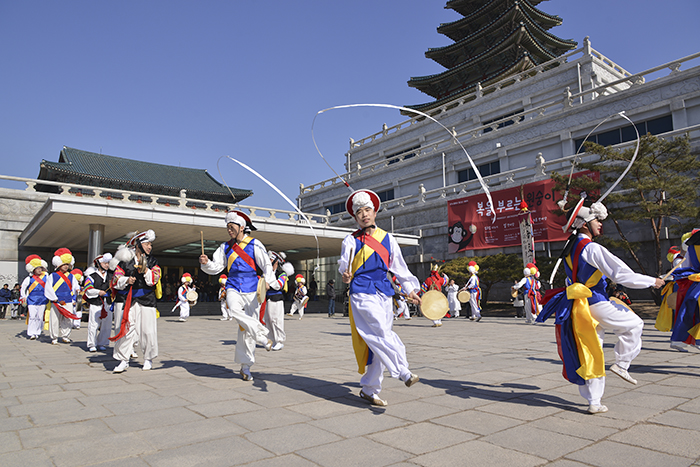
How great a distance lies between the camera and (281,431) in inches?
115

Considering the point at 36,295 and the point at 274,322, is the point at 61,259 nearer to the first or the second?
the point at 36,295

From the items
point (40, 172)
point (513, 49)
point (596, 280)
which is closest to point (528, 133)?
point (513, 49)

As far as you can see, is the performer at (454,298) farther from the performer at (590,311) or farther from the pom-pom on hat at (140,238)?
the pom-pom on hat at (140,238)

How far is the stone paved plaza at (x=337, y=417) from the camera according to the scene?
2.47 m

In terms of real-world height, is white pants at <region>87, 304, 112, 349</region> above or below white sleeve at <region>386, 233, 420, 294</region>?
below

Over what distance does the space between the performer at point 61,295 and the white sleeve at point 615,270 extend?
8851 millimetres

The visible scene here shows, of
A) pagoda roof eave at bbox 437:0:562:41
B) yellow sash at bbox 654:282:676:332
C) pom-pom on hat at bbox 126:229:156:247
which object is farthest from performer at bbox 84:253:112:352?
pagoda roof eave at bbox 437:0:562:41

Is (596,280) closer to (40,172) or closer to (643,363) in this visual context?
(643,363)

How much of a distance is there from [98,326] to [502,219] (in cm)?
1773

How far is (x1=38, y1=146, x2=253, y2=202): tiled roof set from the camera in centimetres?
3083

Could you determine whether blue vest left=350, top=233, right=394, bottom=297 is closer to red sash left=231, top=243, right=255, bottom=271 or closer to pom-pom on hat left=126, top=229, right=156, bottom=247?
red sash left=231, top=243, right=255, bottom=271

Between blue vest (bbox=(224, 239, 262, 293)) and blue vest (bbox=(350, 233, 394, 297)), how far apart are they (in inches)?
65.8

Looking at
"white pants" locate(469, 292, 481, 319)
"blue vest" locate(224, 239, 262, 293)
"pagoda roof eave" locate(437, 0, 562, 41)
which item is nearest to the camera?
"blue vest" locate(224, 239, 262, 293)

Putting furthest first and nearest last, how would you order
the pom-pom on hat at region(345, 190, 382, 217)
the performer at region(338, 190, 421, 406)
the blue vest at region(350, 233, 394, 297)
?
the pom-pom on hat at region(345, 190, 382, 217) < the blue vest at region(350, 233, 394, 297) < the performer at region(338, 190, 421, 406)
